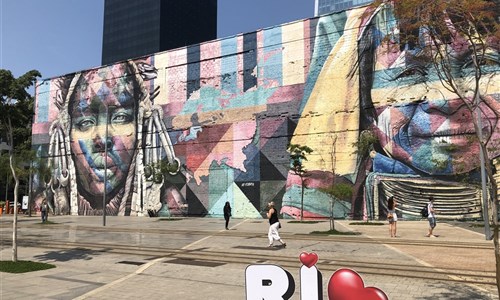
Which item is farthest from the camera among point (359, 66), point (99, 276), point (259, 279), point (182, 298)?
point (359, 66)

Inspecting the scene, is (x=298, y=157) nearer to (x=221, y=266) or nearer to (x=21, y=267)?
(x=221, y=266)

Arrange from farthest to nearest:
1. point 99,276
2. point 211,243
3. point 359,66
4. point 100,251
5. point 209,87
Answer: point 209,87 < point 359,66 < point 211,243 < point 100,251 < point 99,276

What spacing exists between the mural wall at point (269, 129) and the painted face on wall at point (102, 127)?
0.48 ft

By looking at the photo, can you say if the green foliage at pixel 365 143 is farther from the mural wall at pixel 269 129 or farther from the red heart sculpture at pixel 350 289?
the red heart sculpture at pixel 350 289

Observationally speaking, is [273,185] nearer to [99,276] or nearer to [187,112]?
[187,112]

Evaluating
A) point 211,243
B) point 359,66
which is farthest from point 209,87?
point 211,243

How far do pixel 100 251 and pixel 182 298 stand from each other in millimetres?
8524

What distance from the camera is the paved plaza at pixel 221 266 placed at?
8688 millimetres

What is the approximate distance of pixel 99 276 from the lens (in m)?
10.5

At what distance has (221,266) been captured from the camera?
1189 centimetres

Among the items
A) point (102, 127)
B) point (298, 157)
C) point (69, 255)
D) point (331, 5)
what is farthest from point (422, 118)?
point (331, 5)

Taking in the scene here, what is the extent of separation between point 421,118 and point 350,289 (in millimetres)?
32068

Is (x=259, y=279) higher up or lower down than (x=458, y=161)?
lower down

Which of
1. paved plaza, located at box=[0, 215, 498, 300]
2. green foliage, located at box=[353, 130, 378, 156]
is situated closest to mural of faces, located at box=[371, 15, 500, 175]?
green foliage, located at box=[353, 130, 378, 156]
